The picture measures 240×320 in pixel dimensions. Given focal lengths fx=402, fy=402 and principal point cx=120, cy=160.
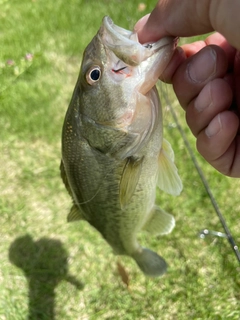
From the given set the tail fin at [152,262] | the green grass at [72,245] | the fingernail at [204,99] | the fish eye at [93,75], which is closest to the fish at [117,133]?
the fish eye at [93,75]

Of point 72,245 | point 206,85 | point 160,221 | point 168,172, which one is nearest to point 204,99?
point 206,85

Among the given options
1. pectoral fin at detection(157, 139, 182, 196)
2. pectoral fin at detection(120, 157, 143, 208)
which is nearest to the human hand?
pectoral fin at detection(157, 139, 182, 196)

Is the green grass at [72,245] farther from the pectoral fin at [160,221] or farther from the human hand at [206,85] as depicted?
the human hand at [206,85]

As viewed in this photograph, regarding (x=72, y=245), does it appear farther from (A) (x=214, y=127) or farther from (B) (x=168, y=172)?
(A) (x=214, y=127)

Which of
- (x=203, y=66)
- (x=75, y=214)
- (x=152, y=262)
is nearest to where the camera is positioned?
(x=203, y=66)

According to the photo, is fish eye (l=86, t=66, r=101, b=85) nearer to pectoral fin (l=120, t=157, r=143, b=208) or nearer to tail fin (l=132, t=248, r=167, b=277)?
pectoral fin (l=120, t=157, r=143, b=208)

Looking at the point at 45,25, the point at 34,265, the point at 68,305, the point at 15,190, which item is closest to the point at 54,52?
the point at 45,25
